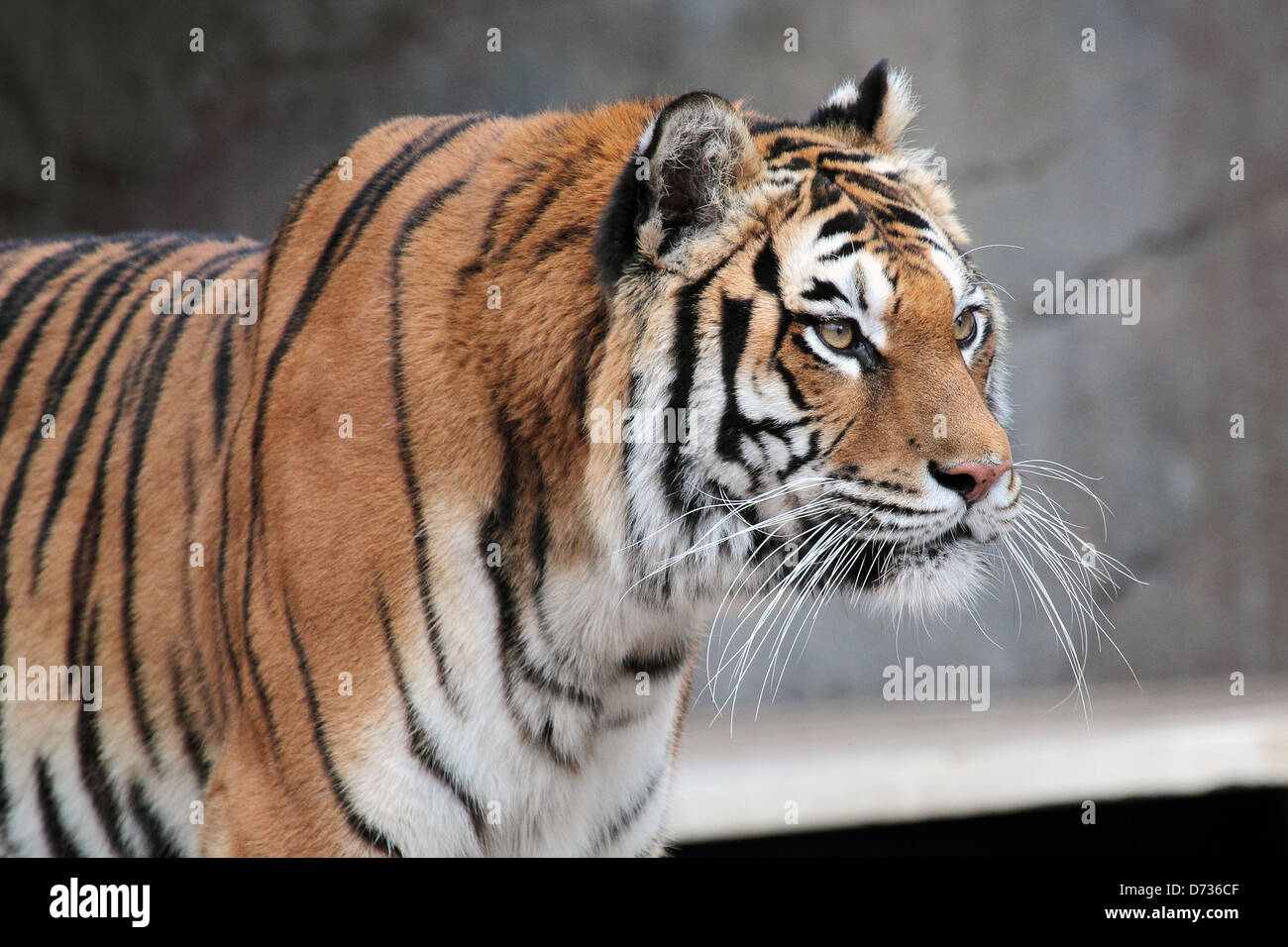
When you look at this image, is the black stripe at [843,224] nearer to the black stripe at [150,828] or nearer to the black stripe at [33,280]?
the black stripe at [150,828]

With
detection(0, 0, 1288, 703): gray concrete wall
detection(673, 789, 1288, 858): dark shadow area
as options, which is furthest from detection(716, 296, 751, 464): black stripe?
A: detection(0, 0, 1288, 703): gray concrete wall

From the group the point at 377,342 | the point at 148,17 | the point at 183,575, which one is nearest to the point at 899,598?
the point at 377,342

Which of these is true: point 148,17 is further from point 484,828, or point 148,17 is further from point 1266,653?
point 1266,653

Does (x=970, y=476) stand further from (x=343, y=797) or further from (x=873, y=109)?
(x=343, y=797)

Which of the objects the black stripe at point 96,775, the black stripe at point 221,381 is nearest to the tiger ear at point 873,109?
the black stripe at point 221,381

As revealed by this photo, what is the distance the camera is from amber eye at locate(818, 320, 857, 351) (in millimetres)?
1444

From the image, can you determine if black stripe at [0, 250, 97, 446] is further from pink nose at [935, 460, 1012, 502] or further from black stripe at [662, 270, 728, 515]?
pink nose at [935, 460, 1012, 502]

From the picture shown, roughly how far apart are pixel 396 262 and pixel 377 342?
0.11m

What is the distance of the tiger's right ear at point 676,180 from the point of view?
4.68 ft

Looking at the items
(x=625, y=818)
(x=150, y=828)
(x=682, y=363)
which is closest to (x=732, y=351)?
(x=682, y=363)

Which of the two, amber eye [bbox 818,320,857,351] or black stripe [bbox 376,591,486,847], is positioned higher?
amber eye [bbox 818,320,857,351]

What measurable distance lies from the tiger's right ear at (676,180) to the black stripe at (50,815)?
1.07 metres

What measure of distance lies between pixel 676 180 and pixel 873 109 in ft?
1.40

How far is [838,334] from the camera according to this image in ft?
4.75
